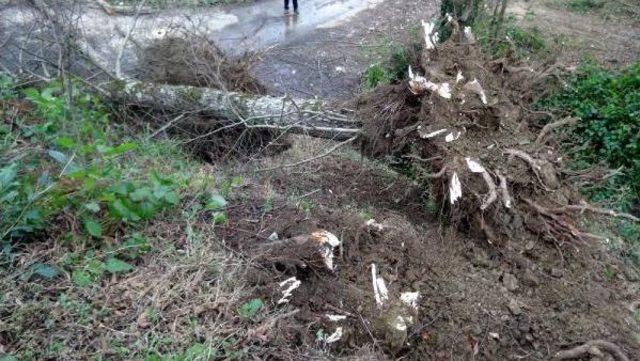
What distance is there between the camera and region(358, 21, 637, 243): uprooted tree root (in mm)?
3838

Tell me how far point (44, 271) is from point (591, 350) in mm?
3125

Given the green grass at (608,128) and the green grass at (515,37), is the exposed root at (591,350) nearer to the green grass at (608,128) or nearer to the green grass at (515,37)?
the green grass at (608,128)

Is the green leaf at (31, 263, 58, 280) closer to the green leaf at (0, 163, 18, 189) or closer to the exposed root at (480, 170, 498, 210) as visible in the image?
the green leaf at (0, 163, 18, 189)

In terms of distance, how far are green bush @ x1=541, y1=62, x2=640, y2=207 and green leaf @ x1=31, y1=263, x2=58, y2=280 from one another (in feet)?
16.2

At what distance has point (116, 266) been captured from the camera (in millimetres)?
2533

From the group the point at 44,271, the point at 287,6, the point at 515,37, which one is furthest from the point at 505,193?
the point at 287,6

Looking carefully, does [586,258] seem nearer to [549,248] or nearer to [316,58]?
[549,248]

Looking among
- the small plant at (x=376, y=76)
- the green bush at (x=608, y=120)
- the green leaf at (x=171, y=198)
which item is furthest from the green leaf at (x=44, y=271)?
the small plant at (x=376, y=76)

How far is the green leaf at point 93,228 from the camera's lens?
8.43 feet

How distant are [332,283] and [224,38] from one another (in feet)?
22.7

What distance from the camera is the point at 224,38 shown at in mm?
8859

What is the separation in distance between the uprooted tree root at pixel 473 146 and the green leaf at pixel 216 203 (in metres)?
1.64

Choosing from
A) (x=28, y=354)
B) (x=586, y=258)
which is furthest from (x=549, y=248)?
(x=28, y=354)

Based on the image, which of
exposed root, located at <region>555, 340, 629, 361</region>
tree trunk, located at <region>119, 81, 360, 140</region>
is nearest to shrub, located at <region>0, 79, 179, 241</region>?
tree trunk, located at <region>119, 81, 360, 140</region>
